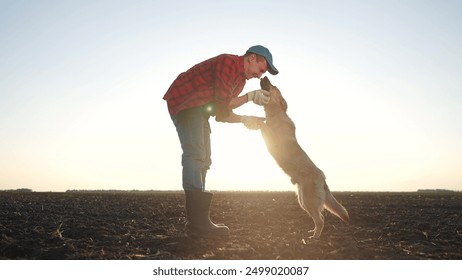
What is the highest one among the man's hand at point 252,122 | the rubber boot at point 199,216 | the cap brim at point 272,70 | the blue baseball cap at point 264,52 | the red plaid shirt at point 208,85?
the blue baseball cap at point 264,52

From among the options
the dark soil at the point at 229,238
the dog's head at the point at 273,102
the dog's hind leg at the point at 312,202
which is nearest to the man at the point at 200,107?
the dark soil at the point at 229,238

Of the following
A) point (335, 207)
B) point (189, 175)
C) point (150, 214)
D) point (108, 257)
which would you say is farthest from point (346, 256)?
point (150, 214)

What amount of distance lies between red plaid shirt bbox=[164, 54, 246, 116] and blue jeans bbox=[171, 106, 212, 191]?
12cm

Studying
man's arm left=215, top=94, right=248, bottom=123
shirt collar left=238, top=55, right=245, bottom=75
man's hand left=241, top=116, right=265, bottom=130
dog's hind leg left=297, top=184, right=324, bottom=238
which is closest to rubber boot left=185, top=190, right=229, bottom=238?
man's arm left=215, top=94, right=248, bottom=123

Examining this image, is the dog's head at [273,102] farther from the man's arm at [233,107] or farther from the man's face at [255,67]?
the man's face at [255,67]

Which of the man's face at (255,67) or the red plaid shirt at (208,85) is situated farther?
the man's face at (255,67)

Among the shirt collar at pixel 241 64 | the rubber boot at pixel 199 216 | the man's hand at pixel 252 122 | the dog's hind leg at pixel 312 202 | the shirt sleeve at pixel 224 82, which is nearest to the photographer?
the shirt sleeve at pixel 224 82

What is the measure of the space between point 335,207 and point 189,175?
89.3 inches

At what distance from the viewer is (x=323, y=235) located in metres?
5.88

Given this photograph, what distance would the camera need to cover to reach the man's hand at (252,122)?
6395 millimetres

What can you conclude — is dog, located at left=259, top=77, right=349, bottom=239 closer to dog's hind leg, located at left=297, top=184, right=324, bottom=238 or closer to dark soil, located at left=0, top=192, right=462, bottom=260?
dog's hind leg, located at left=297, top=184, right=324, bottom=238

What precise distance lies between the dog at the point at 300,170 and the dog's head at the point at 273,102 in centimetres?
14

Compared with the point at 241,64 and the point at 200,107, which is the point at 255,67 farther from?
the point at 200,107
